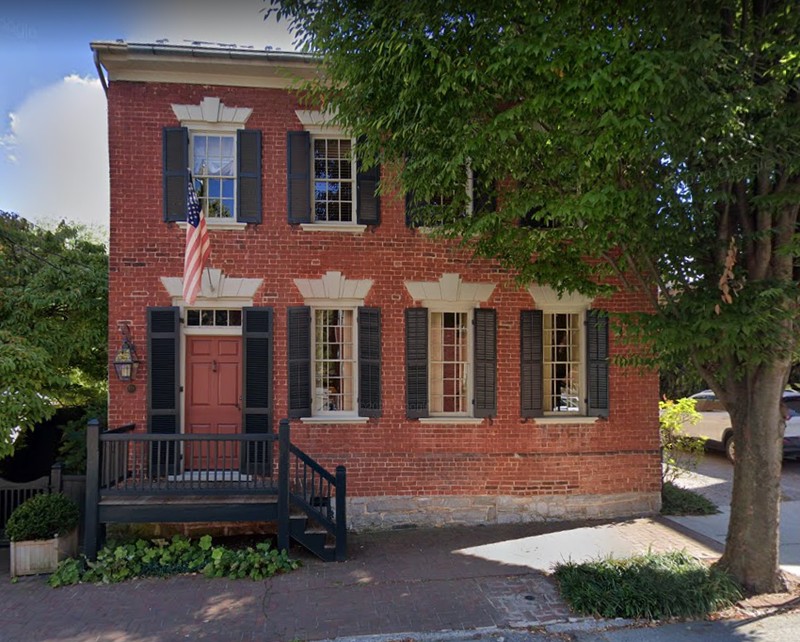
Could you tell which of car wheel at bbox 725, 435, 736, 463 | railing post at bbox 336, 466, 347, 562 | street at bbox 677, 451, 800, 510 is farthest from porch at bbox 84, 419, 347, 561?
car wheel at bbox 725, 435, 736, 463

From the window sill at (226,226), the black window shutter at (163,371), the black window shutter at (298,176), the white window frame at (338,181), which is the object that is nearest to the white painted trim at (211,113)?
the black window shutter at (298,176)

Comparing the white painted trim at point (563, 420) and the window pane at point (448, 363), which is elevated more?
the window pane at point (448, 363)

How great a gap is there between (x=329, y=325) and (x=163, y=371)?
8.01 ft

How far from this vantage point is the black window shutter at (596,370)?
755cm

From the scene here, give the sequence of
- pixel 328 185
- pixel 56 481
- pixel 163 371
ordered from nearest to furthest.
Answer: pixel 56 481, pixel 163 371, pixel 328 185

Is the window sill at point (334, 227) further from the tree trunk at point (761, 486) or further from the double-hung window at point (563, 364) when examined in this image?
the tree trunk at point (761, 486)

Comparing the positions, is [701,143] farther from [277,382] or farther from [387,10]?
[277,382]

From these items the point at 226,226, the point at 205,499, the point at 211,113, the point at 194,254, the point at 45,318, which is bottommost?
the point at 205,499

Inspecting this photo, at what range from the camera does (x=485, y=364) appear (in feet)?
24.2

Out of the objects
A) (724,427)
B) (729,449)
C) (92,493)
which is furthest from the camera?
(724,427)

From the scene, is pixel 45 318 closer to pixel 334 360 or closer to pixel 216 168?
pixel 216 168

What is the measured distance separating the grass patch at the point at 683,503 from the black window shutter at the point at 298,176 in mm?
7145

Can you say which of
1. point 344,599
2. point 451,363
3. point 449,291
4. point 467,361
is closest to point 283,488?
point 344,599

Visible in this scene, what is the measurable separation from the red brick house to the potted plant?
4.75ft
